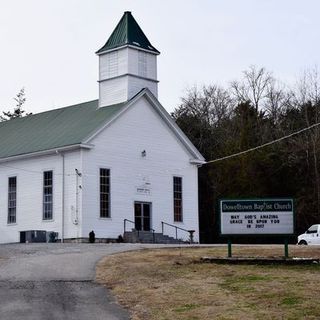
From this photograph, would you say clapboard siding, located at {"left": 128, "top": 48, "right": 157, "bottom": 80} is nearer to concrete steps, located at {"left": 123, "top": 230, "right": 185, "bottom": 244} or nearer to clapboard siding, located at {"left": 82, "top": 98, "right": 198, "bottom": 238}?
clapboard siding, located at {"left": 82, "top": 98, "right": 198, "bottom": 238}

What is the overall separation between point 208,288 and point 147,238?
25881 mm

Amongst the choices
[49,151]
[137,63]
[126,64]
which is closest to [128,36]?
[137,63]

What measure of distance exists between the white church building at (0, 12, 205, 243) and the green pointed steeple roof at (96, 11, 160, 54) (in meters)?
0.07

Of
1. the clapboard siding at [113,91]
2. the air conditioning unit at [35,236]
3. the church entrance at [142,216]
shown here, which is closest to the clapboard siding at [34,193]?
the air conditioning unit at [35,236]

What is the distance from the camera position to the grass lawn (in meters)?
15.6

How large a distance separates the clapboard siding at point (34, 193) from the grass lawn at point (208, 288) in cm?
1799

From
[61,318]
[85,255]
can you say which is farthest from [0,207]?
[61,318]

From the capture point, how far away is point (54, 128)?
157 feet

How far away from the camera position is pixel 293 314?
15.1m

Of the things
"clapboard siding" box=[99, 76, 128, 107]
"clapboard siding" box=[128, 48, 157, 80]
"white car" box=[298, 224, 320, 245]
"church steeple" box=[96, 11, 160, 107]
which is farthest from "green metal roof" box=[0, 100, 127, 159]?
"white car" box=[298, 224, 320, 245]

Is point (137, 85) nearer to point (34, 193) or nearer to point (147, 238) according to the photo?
point (34, 193)

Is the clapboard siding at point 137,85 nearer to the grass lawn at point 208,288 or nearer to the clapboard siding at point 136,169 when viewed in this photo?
the clapboard siding at point 136,169

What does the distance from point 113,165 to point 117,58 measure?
6.91 meters

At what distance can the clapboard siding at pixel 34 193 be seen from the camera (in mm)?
42562
